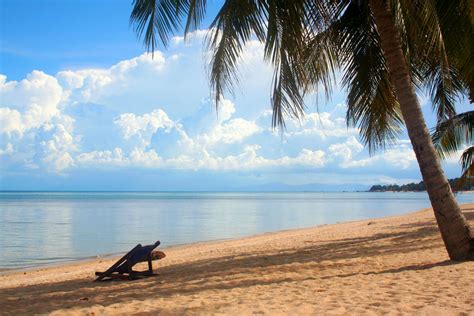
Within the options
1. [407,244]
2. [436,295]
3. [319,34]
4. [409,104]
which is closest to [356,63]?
[319,34]

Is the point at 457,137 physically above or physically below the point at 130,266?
above

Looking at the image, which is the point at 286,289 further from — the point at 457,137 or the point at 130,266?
the point at 457,137

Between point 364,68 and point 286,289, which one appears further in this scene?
point 364,68

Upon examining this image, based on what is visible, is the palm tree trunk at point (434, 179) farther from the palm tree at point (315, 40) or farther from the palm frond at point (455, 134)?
the palm frond at point (455, 134)

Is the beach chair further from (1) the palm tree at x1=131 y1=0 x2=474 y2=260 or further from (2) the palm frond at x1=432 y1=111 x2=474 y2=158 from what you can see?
(2) the palm frond at x1=432 y1=111 x2=474 y2=158

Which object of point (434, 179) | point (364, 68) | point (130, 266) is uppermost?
point (364, 68)

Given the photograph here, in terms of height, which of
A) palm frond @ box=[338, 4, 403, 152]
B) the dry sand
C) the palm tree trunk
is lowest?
the dry sand

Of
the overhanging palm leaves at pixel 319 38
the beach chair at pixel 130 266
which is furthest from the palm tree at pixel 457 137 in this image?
the beach chair at pixel 130 266

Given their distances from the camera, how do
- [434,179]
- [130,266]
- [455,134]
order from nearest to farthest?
[434,179]
[130,266]
[455,134]

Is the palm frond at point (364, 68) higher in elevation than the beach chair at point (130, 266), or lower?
higher

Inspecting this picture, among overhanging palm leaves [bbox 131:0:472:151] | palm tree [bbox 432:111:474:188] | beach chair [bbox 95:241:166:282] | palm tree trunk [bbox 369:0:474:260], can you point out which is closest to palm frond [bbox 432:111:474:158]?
palm tree [bbox 432:111:474:188]

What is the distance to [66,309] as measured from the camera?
6.24 m

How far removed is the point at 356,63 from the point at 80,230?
24157 mm

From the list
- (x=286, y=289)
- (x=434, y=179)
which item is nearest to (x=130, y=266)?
(x=286, y=289)
